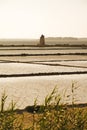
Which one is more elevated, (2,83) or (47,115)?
(47,115)

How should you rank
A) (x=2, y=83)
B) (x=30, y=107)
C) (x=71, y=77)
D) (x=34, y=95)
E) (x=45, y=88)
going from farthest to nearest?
(x=71, y=77)
(x=2, y=83)
(x=45, y=88)
(x=34, y=95)
(x=30, y=107)

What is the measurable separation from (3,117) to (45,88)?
14.1 ft

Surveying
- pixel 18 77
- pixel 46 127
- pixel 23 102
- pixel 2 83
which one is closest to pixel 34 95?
pixel 23 102

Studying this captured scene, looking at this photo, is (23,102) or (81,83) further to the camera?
(81,83)

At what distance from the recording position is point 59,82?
797 centimetres

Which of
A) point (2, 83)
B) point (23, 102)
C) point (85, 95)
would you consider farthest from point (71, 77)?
point (23, 102)

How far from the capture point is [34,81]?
8141 millimetres

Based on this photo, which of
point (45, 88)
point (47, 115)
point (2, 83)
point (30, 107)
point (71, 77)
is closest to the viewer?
point (47, 115)

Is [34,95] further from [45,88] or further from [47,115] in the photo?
[47,115]

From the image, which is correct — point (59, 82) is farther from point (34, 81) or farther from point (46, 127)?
point (46, 127)

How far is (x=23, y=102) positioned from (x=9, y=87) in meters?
1.56

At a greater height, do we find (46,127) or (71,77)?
(46,127)

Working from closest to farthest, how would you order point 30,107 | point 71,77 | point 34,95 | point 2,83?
1. point 30,107
2. point 34,95
3. point 2,83
4. point 71,77

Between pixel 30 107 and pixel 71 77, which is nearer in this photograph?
pixel 30 107
